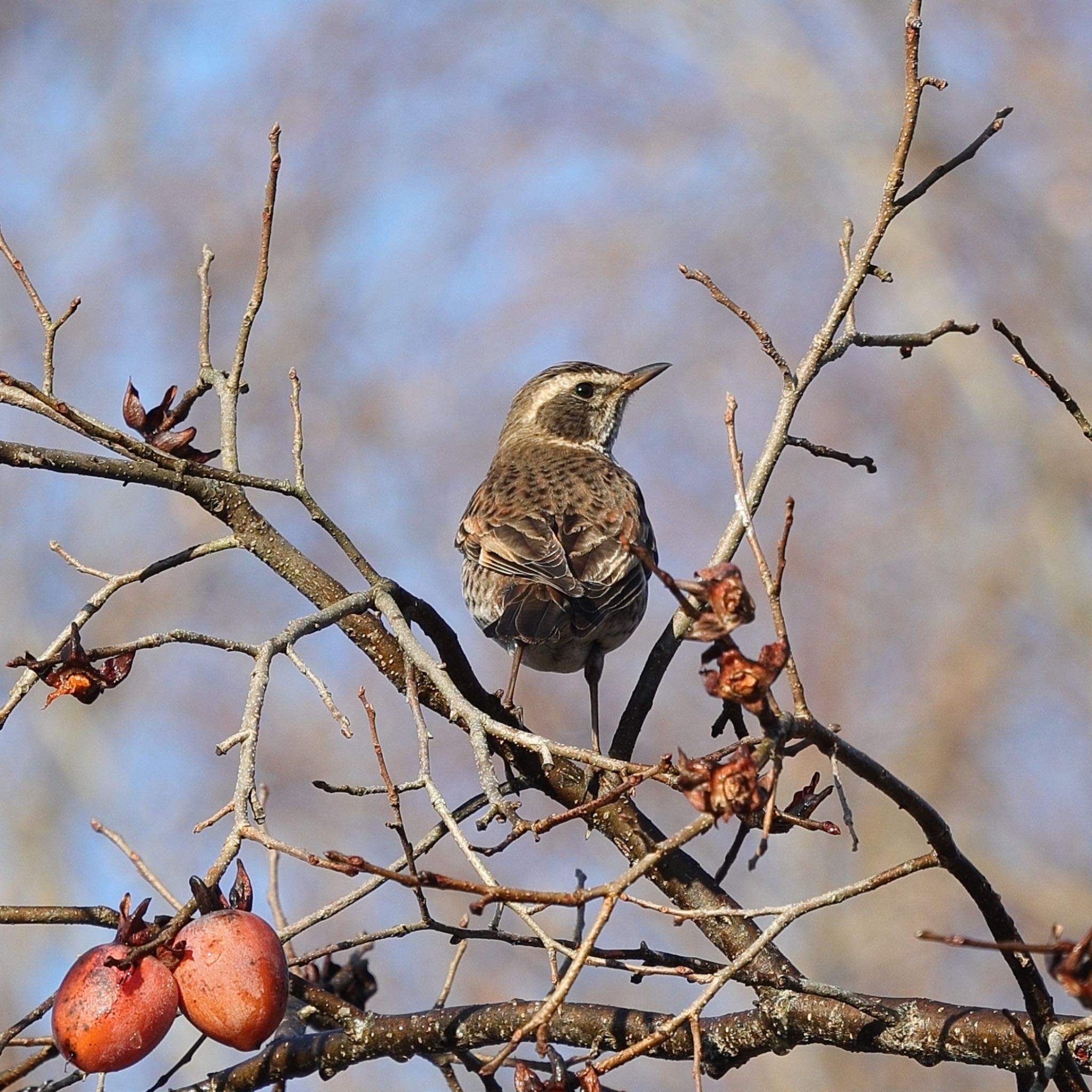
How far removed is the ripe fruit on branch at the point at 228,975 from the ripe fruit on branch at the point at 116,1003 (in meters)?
0.05

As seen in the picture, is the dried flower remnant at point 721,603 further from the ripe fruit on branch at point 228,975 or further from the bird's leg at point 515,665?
the bird's leg at point 515,665

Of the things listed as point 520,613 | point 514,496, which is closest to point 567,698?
point 514,496

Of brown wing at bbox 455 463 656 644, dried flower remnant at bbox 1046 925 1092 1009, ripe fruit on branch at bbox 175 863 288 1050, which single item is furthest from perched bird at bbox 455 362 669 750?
dried flower remnant at bbox 1046 925 1092 1009

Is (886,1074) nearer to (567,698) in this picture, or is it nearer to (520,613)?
(567,698)

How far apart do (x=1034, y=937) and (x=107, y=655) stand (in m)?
12.0

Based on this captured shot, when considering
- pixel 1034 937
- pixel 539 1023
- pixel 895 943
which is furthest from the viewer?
pixel 895 943

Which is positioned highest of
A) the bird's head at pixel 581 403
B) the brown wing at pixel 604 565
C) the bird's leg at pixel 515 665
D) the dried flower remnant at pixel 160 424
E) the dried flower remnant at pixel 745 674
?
the bird's head at pixel 581 403

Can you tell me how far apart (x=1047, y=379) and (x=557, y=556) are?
3.06 metres

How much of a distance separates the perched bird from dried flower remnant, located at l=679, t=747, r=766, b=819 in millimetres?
2615

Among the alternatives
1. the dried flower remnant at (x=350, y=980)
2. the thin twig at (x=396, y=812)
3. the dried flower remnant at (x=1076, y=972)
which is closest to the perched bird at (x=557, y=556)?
the dried flower remnant at (x=350, y=980)

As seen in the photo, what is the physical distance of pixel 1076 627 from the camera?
51.9ft

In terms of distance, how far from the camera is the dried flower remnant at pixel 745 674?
251cm

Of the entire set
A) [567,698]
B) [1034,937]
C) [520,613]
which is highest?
[567,698]

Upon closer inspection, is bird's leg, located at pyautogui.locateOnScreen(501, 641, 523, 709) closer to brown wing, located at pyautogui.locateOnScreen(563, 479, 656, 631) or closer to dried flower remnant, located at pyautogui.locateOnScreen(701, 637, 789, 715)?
brown wing, located at pyautogui.locateOnScreen(563, 479, 656, 631)
